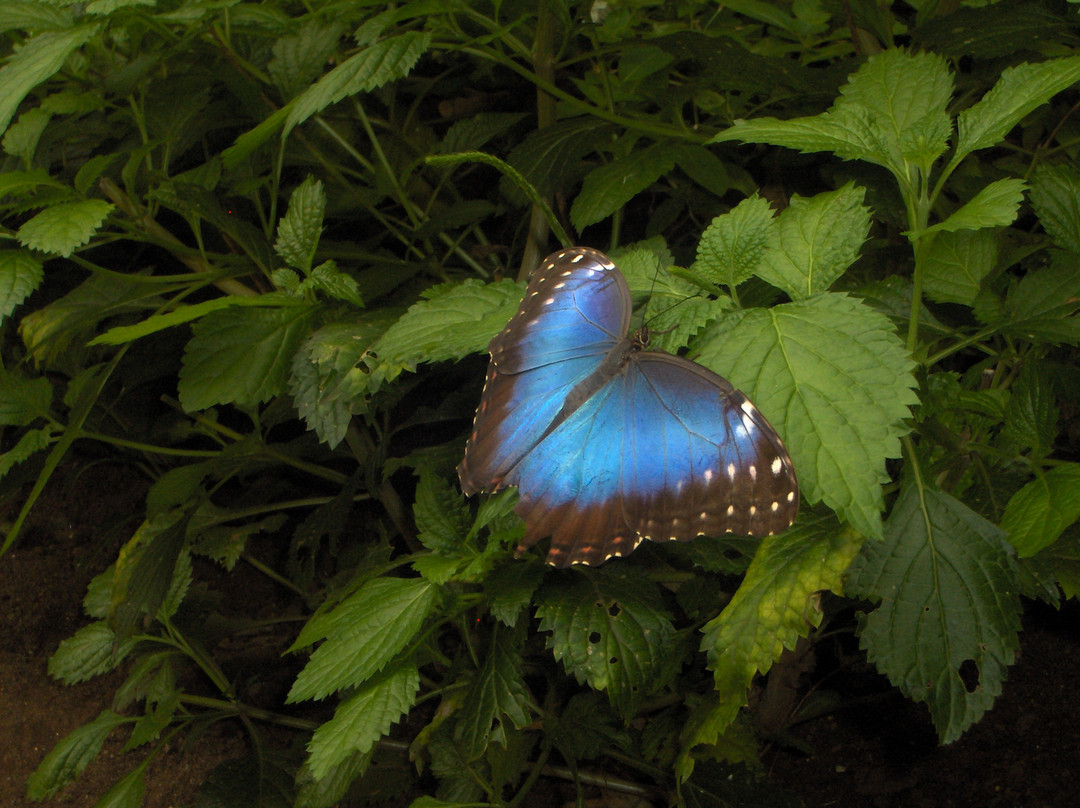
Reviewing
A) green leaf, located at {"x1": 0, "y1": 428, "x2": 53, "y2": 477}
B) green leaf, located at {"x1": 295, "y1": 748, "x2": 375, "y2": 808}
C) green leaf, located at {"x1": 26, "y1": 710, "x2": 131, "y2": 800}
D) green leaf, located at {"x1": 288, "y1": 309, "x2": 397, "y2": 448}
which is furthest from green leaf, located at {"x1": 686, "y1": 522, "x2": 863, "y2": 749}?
green leaf, located at {"x1": 26, "y1": 710, "x2": 131, "y2": 800}

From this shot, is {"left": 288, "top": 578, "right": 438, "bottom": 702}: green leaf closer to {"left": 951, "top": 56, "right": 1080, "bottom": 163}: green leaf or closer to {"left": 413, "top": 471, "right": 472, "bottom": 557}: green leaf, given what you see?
{"left": 413, "top": 471, "right": 472, "bottom": 557}: green leaf

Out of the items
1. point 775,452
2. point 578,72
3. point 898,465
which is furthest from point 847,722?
point 578,72

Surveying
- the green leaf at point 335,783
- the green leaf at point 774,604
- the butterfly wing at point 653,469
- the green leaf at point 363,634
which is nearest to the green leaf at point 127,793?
the green leaf at point 335,783

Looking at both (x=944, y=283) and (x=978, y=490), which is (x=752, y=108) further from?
(x=978, y=490)

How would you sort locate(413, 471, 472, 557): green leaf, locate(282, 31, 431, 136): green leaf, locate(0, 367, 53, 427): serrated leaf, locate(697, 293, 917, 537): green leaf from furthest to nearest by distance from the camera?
1. locate(0, 367, 53, 427): serrated leaf
2. locate(413, 471, 472, 557): green leaf
3. locate(282, 31, 431, 136): green leaf
4. locate(697, 293, 917, 537): green leaf

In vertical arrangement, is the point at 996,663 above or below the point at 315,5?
below

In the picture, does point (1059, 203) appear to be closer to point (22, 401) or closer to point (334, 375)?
point (334, 375)
